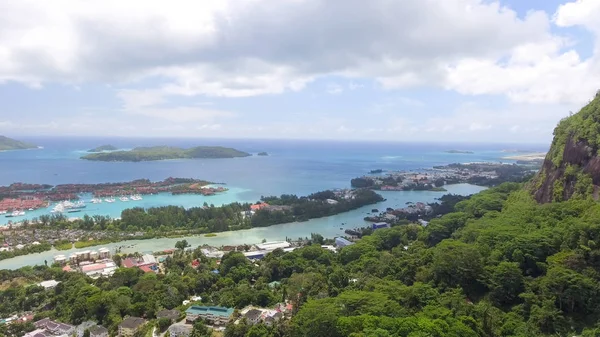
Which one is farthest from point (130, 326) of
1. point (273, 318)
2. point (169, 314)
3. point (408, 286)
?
point (408, 286)

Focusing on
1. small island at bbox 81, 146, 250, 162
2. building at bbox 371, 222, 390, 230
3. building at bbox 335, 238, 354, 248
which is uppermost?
small island at bbox 81, 146, 250, 162

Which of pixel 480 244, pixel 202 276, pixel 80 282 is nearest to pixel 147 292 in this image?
pixel 202 276

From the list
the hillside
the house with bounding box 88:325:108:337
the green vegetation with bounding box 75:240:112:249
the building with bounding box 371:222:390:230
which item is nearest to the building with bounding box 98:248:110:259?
the green vegetation with bounding box 75:240:112:249

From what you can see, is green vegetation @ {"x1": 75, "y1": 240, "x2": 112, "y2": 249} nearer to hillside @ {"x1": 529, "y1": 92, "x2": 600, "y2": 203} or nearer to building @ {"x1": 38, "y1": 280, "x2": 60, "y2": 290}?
building @ {"x1": 38, "y1": 280, "x2": 60, "y2": 290}

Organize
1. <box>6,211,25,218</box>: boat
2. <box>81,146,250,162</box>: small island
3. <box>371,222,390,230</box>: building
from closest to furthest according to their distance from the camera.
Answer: <box>371,222,390,230</box>: building
<box>6,211,25,218</box>: boat
<box>81,146,250,162</box>: small island

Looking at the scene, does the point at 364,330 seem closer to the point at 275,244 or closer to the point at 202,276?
the point at 202,276

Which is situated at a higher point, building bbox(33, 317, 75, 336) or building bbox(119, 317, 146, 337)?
building bbox(119, 317, 146, 337)

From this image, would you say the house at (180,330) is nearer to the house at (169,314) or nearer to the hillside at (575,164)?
the house at (169,314)
